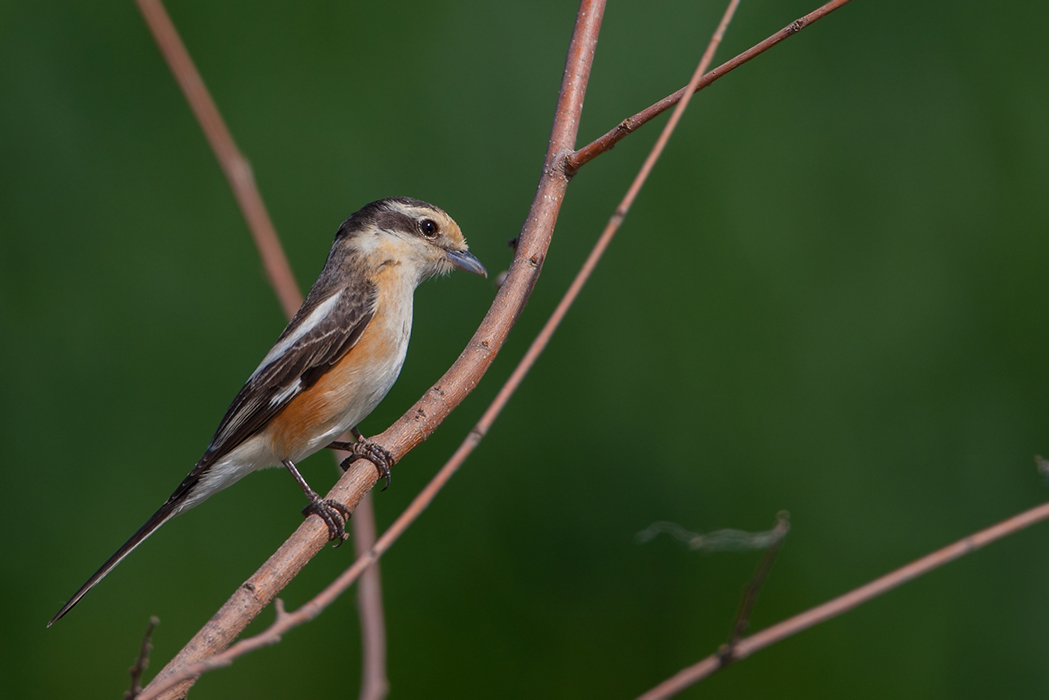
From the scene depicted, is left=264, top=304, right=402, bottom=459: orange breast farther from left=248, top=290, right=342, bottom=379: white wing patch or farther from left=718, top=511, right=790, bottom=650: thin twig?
left=718, top=511, right=790, bottom=650: thin twig

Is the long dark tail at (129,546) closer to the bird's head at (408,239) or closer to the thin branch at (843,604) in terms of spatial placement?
the bird's head at (408,239)

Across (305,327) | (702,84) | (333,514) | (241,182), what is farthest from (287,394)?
(702,84)

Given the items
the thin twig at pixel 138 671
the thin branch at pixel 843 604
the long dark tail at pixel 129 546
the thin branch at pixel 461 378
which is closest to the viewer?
the thin twig at pixel 138 671

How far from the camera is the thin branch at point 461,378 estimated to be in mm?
1168

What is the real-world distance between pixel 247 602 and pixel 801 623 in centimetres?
70

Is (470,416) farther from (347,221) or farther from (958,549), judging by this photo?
(958,549)

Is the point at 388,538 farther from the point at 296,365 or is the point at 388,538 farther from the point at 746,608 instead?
the point at 296,365

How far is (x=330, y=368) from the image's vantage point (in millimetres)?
2162

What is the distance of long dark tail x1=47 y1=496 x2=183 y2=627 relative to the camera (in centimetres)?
152

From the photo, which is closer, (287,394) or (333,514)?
(333,514)

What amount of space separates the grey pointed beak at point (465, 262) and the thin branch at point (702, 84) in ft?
2.32

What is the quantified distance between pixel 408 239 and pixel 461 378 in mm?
944

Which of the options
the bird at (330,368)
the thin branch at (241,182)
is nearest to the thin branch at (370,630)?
the thin branch at (241,182)

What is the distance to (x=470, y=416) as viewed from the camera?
142 inches
